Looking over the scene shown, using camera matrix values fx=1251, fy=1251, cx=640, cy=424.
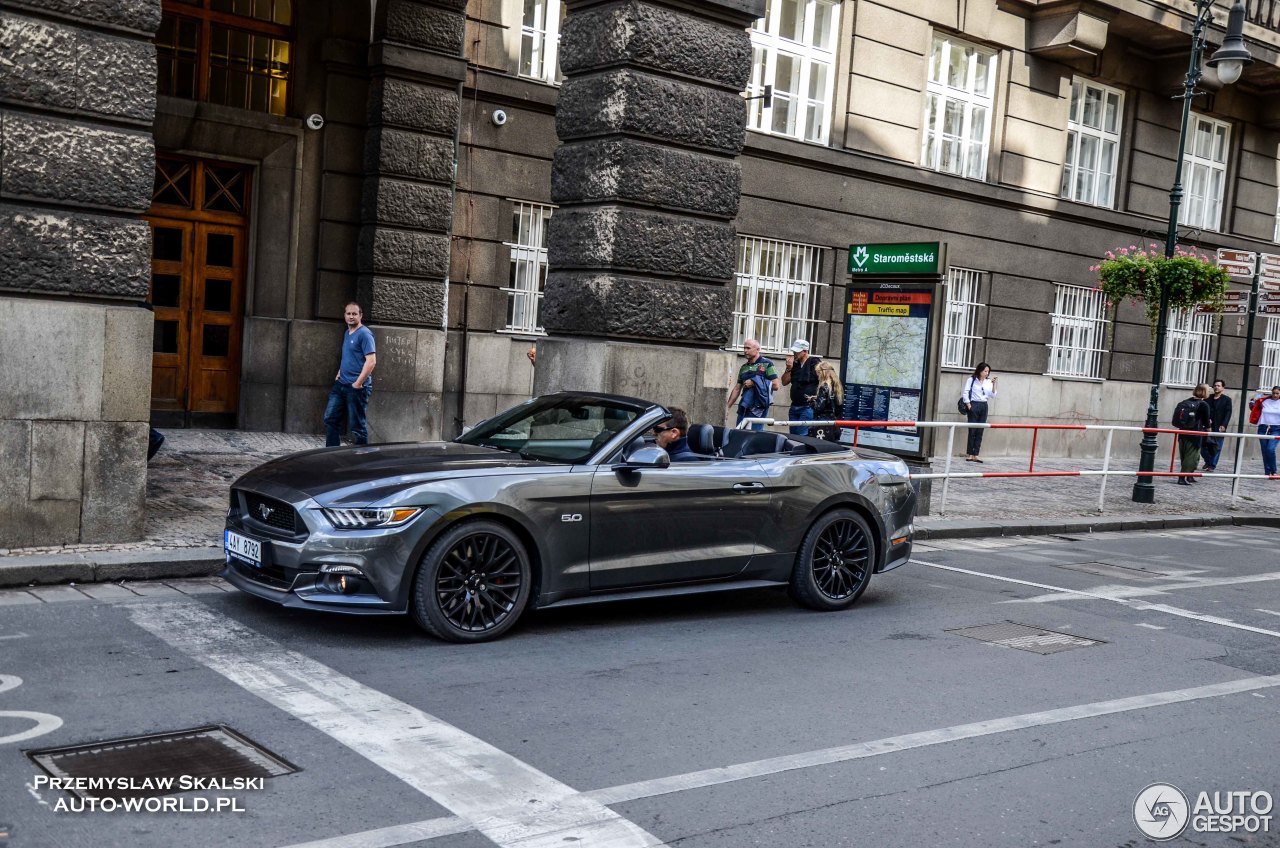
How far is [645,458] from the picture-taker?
24.2 ft

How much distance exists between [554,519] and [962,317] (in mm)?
17249

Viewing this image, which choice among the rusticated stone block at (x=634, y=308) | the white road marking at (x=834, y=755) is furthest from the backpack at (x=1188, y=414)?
the white road marking at (x=834, y=755)

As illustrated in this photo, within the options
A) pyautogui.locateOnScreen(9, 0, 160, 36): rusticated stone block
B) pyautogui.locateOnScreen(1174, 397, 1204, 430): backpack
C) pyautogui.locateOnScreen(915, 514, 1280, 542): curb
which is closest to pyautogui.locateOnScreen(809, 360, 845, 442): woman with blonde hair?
pyautogui.locateOnScreen(915, 514, 1280, 542): curb

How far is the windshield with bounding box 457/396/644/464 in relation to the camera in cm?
760

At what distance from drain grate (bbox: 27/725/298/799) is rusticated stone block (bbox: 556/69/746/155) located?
761 cm

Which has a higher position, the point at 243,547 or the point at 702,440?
the point at 702,440

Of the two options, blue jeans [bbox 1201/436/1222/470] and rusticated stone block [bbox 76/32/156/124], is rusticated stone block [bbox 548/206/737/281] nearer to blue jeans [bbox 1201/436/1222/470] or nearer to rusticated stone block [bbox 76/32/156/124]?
rusticated stone block [bbox 76/32/156/124]

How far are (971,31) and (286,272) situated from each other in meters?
A: 13.0

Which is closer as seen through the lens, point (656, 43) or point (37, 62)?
point (37, 62)

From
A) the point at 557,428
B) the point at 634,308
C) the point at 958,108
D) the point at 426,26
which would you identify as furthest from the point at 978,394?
the point at 557,428

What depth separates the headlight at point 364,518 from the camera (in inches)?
257

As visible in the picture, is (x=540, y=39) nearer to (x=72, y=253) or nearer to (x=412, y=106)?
(x=412, y=106)

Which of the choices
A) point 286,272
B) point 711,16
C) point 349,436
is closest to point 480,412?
point 349,436

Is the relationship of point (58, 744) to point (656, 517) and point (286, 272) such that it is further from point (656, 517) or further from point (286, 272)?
point (286, 272)
